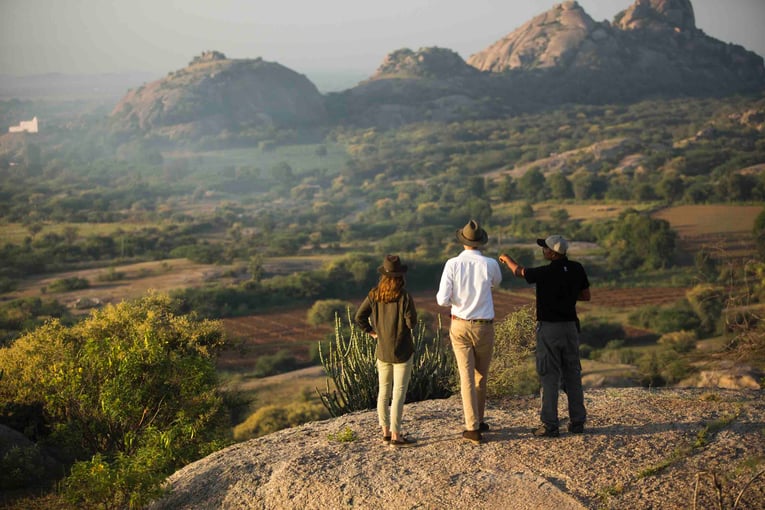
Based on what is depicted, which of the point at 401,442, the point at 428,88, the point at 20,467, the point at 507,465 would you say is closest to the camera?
the point at 507,465

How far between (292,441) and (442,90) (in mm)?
170619

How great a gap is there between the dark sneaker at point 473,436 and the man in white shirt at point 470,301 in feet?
0.88

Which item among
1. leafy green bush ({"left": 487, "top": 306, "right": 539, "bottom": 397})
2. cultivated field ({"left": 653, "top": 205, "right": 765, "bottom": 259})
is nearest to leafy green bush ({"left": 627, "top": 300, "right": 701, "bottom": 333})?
cultivated field ({"left": 653, "top": 205, "right": 765, "bottom": 259})

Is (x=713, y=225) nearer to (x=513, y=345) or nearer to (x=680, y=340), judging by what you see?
(x=680, y=340)

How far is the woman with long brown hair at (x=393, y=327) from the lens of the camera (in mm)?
6941

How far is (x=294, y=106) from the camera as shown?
172 metres

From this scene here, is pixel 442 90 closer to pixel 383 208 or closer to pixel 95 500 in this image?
pixel 383 208

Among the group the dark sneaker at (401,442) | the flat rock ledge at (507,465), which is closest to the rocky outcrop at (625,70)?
the flat rock ledge at (507,465)

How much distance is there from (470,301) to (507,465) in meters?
1.33

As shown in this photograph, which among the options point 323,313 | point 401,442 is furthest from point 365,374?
point 323,313

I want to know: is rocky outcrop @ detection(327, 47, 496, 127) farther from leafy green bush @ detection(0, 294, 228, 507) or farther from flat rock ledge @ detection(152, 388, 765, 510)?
flat rock ledge @ detection(152, 388, 765, 510)

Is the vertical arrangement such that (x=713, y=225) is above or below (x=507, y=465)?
below

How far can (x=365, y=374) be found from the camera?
968cm

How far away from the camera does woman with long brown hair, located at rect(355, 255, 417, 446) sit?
6941 mm
